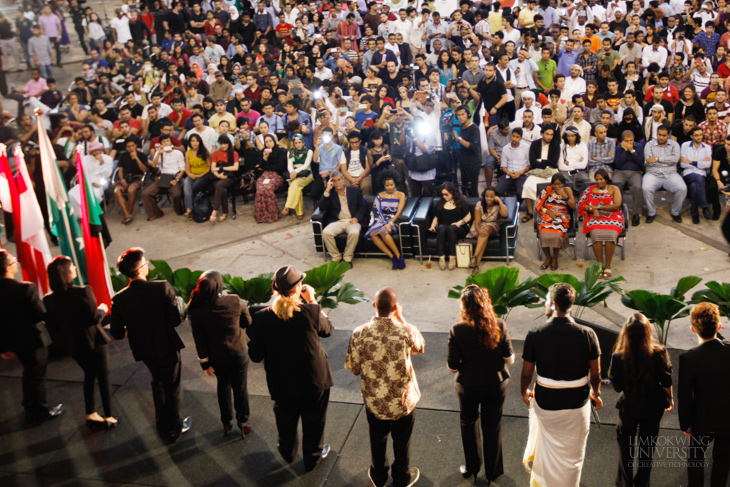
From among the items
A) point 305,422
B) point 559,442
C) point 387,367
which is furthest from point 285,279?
point 559,442

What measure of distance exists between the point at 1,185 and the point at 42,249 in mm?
749

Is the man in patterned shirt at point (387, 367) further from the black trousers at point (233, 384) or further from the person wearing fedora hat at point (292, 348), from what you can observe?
the black trousers at point (233, 384)

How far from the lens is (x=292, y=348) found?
4.55 metres

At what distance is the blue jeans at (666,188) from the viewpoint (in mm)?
9117

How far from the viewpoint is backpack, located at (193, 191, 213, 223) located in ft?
34.8

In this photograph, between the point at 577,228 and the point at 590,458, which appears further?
the point at 577,228

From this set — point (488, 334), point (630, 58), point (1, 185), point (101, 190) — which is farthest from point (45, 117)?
point (488, 334)

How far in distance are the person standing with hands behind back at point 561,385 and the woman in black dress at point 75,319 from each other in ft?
10.4

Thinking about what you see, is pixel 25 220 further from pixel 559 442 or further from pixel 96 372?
pixel 559 442

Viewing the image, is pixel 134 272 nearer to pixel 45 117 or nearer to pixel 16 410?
pixel 16 410

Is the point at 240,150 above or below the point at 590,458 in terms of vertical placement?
above

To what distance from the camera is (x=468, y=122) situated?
10008mm

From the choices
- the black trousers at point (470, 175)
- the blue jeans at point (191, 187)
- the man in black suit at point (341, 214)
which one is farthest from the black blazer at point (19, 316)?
the black trousers at point (470, 175)

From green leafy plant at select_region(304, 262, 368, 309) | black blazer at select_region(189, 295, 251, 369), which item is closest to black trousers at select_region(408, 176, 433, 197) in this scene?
green leafy plant at select_region(304, 262, 368, 309)
